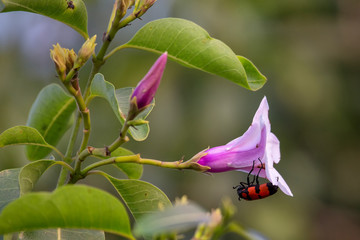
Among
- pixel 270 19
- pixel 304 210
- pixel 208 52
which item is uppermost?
pixel 208 52

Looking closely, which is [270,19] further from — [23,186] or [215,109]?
[23,186]

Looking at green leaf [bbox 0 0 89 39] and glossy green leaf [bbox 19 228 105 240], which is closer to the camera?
glossy green leaf [bbox 19 228 105 240]

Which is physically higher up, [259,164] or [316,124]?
[259,164]

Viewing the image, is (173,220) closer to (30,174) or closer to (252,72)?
(30,174)

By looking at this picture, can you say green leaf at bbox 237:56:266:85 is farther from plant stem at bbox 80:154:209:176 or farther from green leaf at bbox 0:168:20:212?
green leaf at bbox 0:168:20:212

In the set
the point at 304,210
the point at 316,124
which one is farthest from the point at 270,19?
the point at 304,210

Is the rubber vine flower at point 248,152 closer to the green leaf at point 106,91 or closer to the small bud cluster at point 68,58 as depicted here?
the green leaf at point 106,91

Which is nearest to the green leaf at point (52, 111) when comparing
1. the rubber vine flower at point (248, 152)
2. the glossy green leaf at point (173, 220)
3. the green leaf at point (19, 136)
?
the green leaf at point (19, 136)

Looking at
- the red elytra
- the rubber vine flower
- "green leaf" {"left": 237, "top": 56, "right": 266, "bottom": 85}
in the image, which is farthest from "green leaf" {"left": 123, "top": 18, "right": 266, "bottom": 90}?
the red elytra
